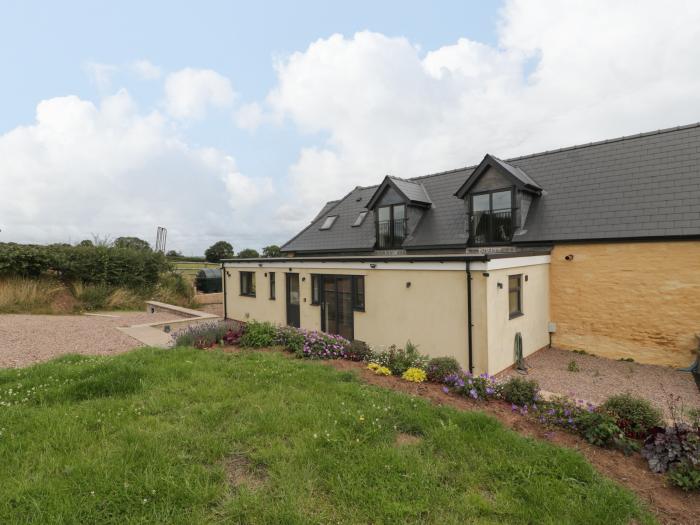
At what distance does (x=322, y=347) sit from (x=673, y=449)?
5475 mm

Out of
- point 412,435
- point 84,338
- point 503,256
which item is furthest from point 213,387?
point 84,338

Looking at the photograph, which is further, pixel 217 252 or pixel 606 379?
pixel 217 252

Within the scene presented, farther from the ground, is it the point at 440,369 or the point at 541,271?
the point at 541,271

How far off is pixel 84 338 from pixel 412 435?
10.6m

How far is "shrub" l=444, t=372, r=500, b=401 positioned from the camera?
16.6 ft

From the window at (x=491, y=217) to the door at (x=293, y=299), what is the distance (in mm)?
6764

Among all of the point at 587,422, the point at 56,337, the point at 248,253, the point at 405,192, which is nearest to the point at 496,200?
the point at 405,192

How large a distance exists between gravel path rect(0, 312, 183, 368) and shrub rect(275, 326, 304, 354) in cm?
441

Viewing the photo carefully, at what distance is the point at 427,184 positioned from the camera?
17.6m

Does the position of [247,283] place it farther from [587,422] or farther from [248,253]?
[248,253]

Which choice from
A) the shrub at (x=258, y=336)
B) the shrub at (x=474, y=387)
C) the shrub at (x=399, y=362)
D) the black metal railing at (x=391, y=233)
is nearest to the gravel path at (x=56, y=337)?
the shrub at (x=258, y=336)

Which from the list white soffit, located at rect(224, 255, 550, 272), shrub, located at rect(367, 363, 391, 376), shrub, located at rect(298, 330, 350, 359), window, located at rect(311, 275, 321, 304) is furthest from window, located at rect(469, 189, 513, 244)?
shrub, located at rect(367, 363, 391, 376)

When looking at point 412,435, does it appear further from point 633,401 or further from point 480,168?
point 480,168

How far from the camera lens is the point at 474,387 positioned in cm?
518
